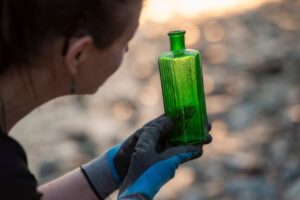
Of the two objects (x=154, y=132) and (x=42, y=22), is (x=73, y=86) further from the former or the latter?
(x=154, y=132)

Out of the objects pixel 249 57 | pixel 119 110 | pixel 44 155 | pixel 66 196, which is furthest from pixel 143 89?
pixel 66 196

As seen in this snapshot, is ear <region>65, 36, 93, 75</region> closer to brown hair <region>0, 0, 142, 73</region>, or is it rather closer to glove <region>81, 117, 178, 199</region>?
brown hair <region>0, 0, 142, 73</region>

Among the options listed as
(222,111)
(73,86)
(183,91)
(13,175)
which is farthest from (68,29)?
(222,111)

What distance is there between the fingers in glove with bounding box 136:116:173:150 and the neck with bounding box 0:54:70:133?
1.15 feet

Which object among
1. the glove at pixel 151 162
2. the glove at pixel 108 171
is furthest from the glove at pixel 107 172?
the glove at pixel 151 162

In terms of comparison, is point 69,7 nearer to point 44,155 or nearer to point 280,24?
point 44,155

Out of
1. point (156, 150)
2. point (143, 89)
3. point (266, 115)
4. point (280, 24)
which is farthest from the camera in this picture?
point (280, 24)

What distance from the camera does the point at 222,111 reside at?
5805mm

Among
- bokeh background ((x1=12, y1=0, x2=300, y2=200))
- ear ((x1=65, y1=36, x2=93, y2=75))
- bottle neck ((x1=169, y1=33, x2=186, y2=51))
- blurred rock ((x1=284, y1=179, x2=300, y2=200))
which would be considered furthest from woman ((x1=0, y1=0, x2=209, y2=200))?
bokeh background ((x1=12, y1=0, x2=300, y2=200))

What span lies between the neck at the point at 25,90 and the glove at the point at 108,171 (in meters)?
0.52

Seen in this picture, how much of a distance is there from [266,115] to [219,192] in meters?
1.12

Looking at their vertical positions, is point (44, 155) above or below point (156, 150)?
below

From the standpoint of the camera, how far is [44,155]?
553cm

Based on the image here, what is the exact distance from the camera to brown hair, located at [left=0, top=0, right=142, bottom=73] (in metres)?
2.15
